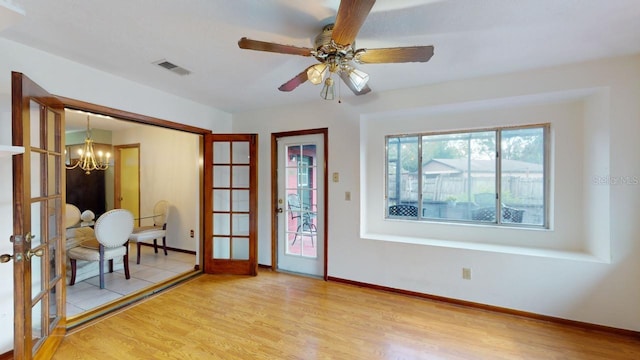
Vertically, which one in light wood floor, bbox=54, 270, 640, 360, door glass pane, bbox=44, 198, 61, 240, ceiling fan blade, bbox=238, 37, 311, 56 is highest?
ceiling fan blade, bbox=238, 37, 311, 56

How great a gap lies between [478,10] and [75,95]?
3199 millimetres

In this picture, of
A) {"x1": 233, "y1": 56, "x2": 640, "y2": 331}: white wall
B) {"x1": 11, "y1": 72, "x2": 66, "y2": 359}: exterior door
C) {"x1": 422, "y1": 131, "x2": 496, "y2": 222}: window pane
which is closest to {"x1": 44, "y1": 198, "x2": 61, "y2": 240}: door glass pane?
{"x1": 11, "y1": 72, "x2": 66, "y2": 359}: exterior door

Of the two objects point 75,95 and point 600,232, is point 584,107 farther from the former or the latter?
point 75,95

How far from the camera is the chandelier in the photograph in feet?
14.7

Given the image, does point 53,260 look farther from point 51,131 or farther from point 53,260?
point 51,131

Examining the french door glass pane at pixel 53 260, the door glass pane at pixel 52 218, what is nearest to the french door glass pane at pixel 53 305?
the french door glass pane at pixel 53 260

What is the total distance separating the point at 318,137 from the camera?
12.0 ft

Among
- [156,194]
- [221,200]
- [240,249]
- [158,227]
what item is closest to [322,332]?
[240,249]

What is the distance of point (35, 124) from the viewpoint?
189 cm

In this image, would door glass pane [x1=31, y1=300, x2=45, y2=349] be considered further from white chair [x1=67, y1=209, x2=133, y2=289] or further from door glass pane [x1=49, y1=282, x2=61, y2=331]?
white chair [x1=67, y1=209, x2=133, y2=289]

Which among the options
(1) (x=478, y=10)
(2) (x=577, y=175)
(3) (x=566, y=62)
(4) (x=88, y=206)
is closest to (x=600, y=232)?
(2) (x=577, y=175)

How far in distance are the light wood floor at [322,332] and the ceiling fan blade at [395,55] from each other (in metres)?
2.13

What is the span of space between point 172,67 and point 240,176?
1.70 metres

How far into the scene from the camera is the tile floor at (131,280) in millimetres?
2862
